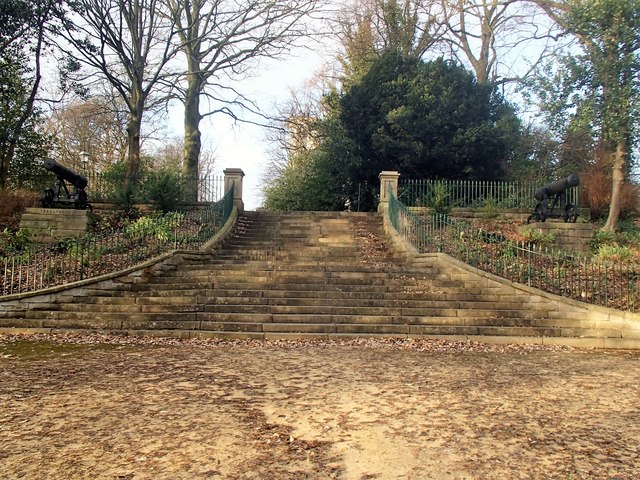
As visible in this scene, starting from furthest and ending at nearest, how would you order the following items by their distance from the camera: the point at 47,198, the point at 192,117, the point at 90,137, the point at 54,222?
1. the point at 90,137
2. the point at 192,117
3. the point at 47,198
4. the point at 54,222

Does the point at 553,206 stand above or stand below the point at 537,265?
above

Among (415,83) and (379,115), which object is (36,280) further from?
(415,83)

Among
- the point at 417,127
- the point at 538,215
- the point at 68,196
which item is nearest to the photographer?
the point at 68,196

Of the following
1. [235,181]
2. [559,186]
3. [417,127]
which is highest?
[417,127]

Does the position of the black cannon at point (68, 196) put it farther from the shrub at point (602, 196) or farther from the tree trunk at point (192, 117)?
the shrub at point (602, 196)

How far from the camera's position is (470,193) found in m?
17.3

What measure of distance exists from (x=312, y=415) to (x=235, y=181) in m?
12.9

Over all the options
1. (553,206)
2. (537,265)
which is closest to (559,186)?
(553,206)

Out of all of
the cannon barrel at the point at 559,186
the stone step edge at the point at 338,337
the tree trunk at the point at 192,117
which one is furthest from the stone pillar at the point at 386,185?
the tree trunk at the point at 192,117

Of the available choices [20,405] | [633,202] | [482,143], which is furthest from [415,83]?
[20,405]

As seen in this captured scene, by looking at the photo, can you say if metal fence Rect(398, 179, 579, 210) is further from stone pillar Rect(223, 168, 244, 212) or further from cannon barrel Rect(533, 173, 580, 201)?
stone pillar Rect(223, 168, 244, 212)

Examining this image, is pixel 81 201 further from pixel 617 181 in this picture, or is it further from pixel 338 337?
pixel 617 181

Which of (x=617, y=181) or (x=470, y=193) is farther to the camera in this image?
(x=470, y=193)

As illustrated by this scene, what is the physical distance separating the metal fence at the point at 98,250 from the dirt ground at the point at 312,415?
3406 millimetres
